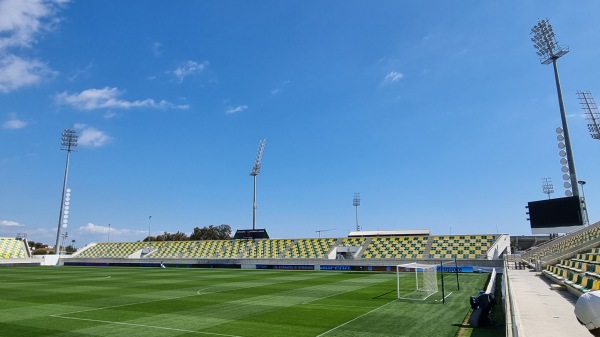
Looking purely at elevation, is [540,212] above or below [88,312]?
above

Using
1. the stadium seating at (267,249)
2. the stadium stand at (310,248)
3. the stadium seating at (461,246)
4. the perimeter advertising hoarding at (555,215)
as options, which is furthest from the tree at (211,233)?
the perimeter advertising hoarding at (555,215)

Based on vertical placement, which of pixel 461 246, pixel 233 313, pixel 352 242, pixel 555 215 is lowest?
pixel 233 313

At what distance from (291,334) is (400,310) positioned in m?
6.14

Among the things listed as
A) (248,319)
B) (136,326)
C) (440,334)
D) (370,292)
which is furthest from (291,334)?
(370,292)

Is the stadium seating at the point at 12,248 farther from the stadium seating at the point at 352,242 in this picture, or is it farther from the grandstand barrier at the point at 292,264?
the stadium seating at the point at 352,242

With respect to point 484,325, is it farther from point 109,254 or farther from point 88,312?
point 109,254

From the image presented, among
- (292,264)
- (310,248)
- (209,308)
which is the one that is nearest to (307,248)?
(310,248)

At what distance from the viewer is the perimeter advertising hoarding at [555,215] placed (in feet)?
117

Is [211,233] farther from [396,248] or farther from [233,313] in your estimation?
[233,313]

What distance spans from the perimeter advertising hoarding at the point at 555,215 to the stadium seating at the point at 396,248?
1467cm

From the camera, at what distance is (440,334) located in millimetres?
12242

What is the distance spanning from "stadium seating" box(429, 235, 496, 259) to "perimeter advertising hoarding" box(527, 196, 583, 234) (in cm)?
843

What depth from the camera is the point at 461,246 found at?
49.3 m

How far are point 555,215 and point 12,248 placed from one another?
287 ft
